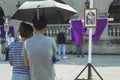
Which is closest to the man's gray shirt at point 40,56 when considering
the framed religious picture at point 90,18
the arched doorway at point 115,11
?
the framed religious picture at point 90,18

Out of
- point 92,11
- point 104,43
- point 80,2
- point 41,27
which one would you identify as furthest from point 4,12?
point 41,27

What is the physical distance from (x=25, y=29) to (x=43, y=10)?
1.02 metres

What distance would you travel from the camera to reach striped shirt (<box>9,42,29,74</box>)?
541cm

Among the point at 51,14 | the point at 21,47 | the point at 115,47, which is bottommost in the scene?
the point at 115,47

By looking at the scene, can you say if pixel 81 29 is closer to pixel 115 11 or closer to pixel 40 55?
pixel 40 55

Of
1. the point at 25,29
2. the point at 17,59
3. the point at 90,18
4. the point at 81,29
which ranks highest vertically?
the point at 90,18

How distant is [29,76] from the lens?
210 inches

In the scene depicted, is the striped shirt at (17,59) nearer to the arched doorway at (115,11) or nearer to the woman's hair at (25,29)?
the woman's hair at (25,29)

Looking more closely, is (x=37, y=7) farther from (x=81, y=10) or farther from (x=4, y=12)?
(x=4, y=12)

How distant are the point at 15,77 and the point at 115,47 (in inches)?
743

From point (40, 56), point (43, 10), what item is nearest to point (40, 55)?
point (40, 56)

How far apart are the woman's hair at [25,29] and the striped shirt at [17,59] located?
177 millimetres

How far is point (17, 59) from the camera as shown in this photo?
548 cm

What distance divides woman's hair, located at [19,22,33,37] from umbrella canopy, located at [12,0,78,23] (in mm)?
526
